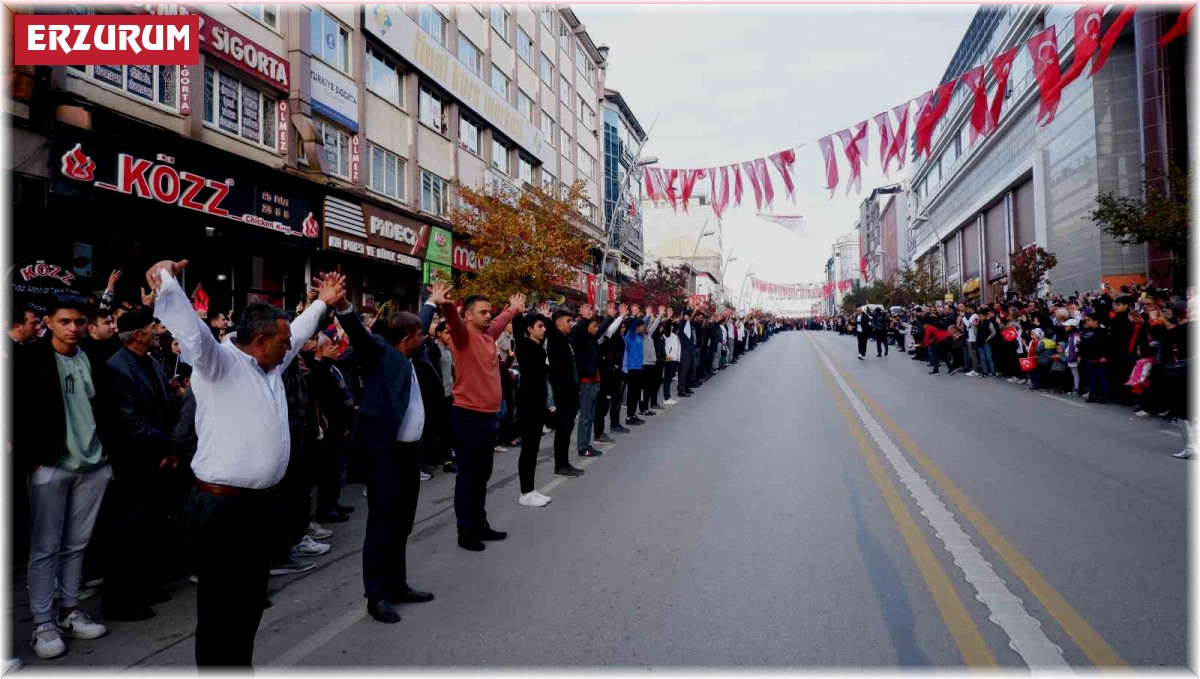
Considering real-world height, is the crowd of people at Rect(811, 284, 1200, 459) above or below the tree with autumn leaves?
below

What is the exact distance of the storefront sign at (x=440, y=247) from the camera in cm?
2339

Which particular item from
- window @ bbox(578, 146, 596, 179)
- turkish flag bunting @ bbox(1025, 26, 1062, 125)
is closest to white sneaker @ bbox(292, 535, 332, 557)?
turkish flag bunting @ bbox(1025, 26, 1062, 125)

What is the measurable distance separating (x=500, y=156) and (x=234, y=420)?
28.5 meters

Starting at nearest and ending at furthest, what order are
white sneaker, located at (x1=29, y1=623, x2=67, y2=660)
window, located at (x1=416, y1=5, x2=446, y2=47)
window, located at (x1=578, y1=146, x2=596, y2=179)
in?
1. white sneaker, located at (x1=29, y1=623, x2=67, y2=660)
2. window, located at (x1=416, y1=5, x2=446, y2=47)
3. window, located at (x1=578, y1=146, x2=596, y2=179)

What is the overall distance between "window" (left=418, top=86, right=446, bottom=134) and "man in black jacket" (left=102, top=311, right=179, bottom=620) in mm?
20685

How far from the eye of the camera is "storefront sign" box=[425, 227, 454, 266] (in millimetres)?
23391

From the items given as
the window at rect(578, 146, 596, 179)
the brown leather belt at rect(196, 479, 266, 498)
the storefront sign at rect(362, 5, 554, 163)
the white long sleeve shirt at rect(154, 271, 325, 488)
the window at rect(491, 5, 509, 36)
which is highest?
the window at rect(491, 5, 509, 36)

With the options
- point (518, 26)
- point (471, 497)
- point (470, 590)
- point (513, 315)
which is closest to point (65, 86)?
point (513, 315)

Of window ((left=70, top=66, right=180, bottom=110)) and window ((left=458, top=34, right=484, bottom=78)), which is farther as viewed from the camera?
window ((left=458, top=34, right=484, bottom=78))

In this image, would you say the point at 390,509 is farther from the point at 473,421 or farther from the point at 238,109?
the point at 238,109

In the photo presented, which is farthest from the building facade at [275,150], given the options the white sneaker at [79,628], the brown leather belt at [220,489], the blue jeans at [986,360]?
the blue jeans at [986,360]

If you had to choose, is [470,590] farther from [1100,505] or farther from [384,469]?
[1100,505]

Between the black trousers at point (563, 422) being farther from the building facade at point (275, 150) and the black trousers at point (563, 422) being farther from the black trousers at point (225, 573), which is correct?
the building facade at point (275, 150)

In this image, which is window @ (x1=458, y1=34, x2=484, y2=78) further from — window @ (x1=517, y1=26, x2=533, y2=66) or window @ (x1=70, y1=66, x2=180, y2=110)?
window @ (x1=70, y1=66, x2=180, y2=110)
